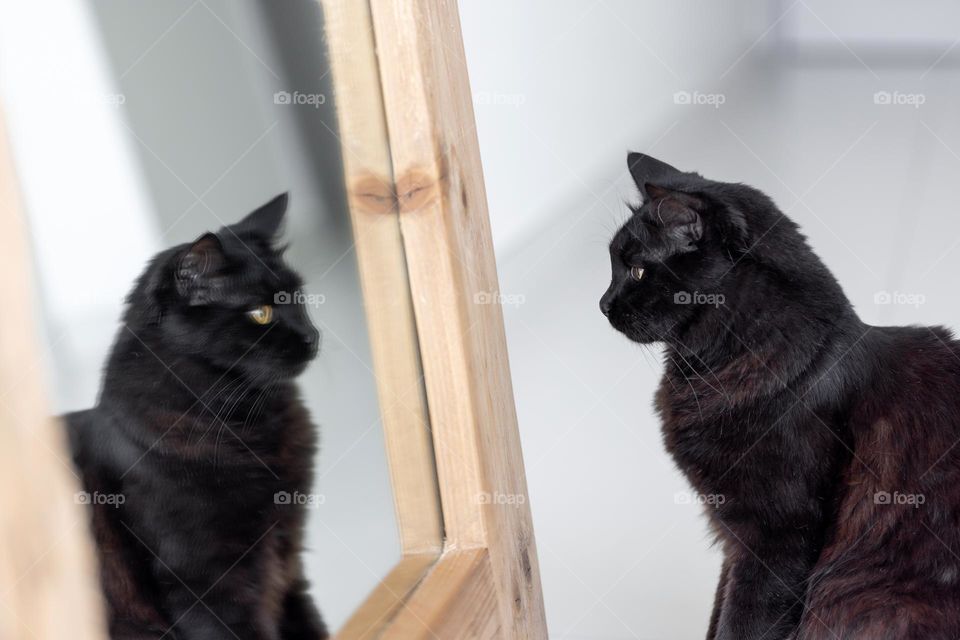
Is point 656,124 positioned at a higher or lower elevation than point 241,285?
higher

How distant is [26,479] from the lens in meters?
0.41

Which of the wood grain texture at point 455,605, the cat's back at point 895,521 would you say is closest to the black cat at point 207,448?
the wood grain texture at point 455,605

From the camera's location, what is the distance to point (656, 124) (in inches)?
62.7

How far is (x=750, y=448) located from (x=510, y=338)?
83 centimetres

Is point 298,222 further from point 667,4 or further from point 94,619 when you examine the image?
point 667,4

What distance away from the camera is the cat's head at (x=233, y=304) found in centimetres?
56

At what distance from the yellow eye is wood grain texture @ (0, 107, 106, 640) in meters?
0.29

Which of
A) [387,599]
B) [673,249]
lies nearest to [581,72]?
[673,249]

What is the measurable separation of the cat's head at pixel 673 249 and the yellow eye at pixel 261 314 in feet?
1.55

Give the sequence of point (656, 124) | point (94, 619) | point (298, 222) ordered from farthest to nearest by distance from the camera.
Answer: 1. point (656, 124)
2. point (298, 222)
3. point (94, 619)

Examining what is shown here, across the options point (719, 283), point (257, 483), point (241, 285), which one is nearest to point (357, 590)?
point (257, 483)

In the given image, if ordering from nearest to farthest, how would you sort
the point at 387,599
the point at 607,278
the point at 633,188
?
the point at 387,599
the point at 633,188
the point at 607,278

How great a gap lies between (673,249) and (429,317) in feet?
1.04

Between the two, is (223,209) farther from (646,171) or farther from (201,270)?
(646,171)
